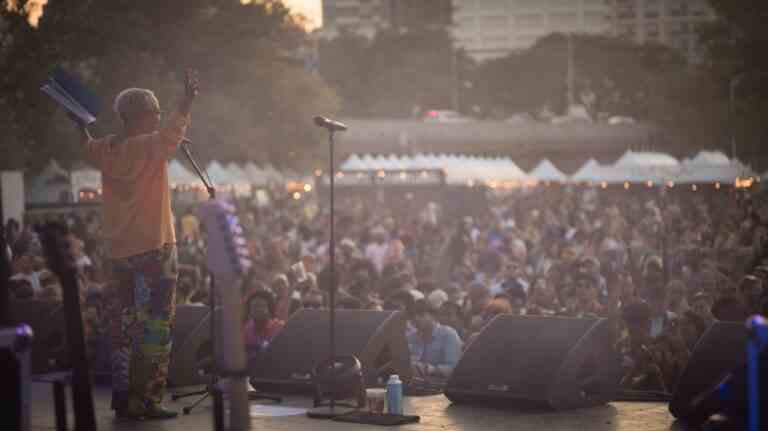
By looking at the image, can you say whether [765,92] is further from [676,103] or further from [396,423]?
[396,423]

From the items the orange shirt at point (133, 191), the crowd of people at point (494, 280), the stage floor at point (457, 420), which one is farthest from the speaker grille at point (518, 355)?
the orange shirt at point (133, 191)

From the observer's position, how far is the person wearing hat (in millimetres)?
11900

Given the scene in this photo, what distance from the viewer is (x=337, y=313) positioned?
32.1 ft

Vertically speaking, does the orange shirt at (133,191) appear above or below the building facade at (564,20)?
below

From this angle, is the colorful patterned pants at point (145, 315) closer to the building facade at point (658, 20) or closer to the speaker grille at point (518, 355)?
the speaker grille at point (518, 355)

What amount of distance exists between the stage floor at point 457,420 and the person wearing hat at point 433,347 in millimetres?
2621

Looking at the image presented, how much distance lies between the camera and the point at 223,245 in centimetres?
571

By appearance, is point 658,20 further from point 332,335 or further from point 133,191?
point 133,191

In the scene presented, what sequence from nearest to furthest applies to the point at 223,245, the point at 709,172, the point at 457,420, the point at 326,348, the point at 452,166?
the point at 223,245 < the point at 457,420 < the point at 326,348 < the point at 709,172 < the point at 452,166

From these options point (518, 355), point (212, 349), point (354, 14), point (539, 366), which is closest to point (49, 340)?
point (212, 349)

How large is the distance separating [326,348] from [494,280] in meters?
9.62

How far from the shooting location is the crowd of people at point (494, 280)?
11.5 metres

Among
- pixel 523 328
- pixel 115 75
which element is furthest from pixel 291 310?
pixel 115 75

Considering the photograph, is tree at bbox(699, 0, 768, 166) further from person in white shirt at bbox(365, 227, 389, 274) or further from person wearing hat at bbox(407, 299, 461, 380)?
person wearing hat at bbox(407, 299, 461, 380)
